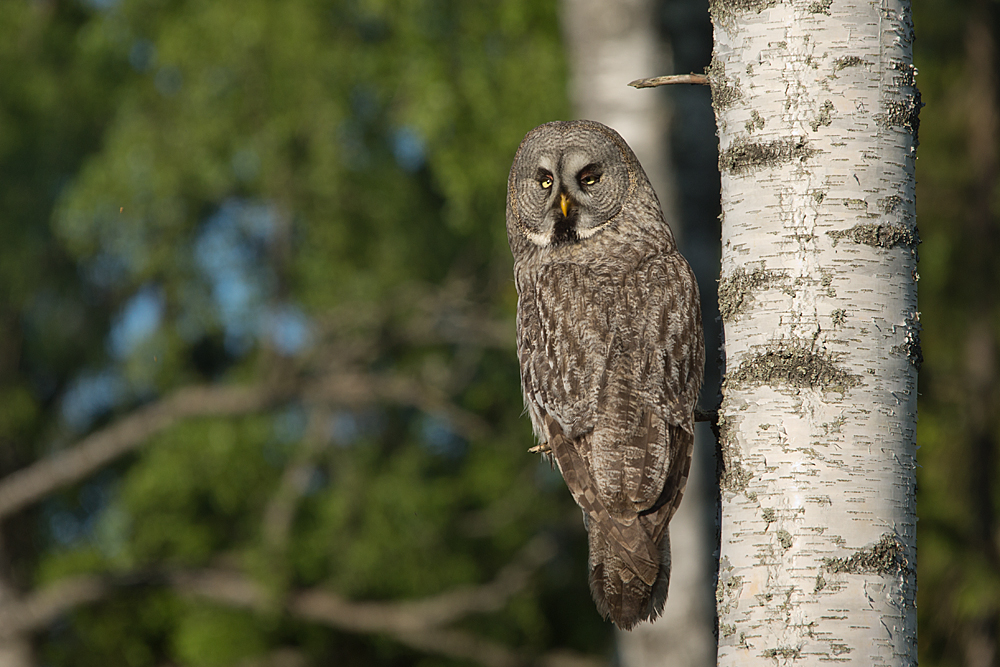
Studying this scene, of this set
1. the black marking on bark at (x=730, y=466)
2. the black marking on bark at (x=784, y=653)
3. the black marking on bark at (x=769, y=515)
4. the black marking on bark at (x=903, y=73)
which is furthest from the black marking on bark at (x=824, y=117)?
the black marking on bark at (x=784, y=653)

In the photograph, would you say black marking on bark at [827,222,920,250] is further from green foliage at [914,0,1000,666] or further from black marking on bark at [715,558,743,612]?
green foliage at [914,0,1000,666]

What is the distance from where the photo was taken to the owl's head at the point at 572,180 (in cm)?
338

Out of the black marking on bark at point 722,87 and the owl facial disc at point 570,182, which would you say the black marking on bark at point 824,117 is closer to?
the black marking on bark at point 722,87

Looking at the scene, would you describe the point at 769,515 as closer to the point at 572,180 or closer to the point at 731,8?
the point at 731,8

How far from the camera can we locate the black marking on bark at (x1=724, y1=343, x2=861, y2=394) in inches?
74.4

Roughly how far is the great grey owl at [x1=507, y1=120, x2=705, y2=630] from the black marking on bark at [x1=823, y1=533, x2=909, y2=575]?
36.3 inches

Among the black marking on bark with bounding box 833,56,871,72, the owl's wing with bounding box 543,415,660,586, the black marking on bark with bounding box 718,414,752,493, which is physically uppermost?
the black marking on bark with bounding box 833,56,871,72

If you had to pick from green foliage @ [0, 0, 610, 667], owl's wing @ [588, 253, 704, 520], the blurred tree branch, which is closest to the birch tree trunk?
owl's wing @ [588, 253, 704, 520]

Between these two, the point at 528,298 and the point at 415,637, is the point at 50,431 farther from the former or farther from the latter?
the point at 528,298

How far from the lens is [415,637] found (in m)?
11.7

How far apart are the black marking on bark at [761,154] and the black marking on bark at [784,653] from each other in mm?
824

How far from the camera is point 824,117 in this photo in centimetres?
197

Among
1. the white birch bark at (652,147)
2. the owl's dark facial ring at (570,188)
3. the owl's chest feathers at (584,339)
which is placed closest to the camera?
the owl's chest feathers at (584,339)

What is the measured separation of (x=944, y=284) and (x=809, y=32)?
36.8 ft
